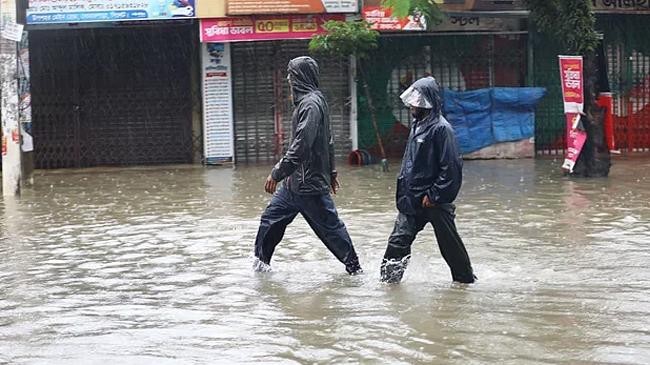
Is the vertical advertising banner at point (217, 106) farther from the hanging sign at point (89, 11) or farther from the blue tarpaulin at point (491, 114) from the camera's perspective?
the blue tarpaulin at point (491, 114)

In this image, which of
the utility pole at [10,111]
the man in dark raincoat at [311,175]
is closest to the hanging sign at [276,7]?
the utility pole at [10,111]

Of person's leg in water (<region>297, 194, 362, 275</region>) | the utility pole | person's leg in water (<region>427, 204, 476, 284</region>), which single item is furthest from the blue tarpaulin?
person's leg in water (<region>427, 204, 476, 284</region>)

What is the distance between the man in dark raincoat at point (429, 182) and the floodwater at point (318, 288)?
28 cm

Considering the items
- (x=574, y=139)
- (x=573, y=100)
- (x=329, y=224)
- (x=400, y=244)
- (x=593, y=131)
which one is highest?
(x=573, y=100)

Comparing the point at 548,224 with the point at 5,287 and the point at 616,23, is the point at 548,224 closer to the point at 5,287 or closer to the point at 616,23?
the point at 5,287

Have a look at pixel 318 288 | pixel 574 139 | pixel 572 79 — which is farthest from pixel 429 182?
pixel 574 139

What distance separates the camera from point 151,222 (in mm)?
11539

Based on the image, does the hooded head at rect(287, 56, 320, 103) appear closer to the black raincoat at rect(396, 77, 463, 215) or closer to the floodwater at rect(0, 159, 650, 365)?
the black raincoat at rect(396, 77, 463, 215)

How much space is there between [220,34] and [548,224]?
8893 mm

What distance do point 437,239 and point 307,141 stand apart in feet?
4.04

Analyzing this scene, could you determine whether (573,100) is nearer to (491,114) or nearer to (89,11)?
(491,114)

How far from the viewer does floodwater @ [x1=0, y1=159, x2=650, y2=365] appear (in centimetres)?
585

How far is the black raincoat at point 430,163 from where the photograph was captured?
281 inches

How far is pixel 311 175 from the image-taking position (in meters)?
7.89
